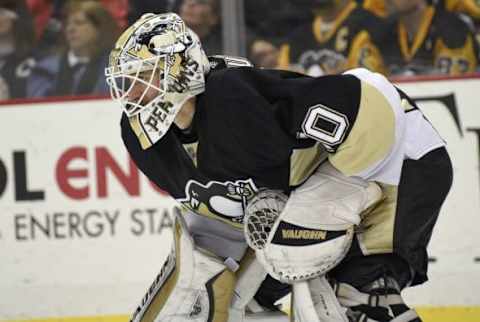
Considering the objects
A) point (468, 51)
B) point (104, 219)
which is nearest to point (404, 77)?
point (468, 51)

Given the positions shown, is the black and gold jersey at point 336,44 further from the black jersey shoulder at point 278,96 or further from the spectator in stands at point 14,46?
the black jersey shoulder at point 278,96

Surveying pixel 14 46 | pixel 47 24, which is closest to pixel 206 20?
pixel 47 24

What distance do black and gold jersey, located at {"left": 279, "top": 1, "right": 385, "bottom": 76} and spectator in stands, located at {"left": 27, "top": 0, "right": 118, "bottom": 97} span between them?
65cm

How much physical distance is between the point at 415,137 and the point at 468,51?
1419 millimetres

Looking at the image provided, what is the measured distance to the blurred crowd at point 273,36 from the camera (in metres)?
3.84

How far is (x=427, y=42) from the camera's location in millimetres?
3865

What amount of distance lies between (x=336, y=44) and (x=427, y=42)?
312 millimetres

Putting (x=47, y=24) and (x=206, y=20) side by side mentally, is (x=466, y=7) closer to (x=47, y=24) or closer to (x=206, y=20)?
(x=206, y=20)

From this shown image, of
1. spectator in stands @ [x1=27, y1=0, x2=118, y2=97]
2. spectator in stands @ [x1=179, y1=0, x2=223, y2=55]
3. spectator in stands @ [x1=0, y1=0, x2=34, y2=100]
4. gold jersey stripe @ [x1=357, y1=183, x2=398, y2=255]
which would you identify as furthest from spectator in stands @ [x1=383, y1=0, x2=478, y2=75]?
gold jersey stripe @ [x1=357, y1=183, x2=398, y2=255]

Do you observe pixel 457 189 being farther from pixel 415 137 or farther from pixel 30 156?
pixel 30 156

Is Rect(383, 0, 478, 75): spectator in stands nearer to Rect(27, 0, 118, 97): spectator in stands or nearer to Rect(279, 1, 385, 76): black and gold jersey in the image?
Rect(279, 1, 385, 76): black and gold jersey

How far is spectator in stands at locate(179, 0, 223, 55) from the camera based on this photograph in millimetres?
4012

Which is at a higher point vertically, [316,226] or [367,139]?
[367,139]

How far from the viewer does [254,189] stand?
2.49 meters
